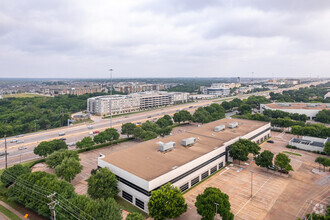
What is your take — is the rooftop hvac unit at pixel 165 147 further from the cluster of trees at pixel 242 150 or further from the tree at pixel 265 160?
the tree at pixel 265 160

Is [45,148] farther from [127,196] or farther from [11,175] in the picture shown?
[127,196]

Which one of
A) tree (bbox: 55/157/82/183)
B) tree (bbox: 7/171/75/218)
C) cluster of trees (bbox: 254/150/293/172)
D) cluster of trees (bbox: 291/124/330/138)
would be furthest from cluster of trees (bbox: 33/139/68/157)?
cluster of trees (bbox: 291/124/330/138)

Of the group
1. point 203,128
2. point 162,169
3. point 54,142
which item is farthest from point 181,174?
point 54,142

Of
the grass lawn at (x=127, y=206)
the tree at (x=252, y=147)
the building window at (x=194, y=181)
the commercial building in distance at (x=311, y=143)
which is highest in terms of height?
the tree at (x=252, y=147)

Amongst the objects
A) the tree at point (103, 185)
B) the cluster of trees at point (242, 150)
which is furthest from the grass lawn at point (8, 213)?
the cluster of trees at point (242, 150)

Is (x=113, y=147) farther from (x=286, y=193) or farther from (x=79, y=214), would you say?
(x=286, y=193)

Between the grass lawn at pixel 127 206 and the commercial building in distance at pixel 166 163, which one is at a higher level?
the commercial building in distance at pixel 166 163

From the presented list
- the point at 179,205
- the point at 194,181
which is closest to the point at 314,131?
the point at 194,181
